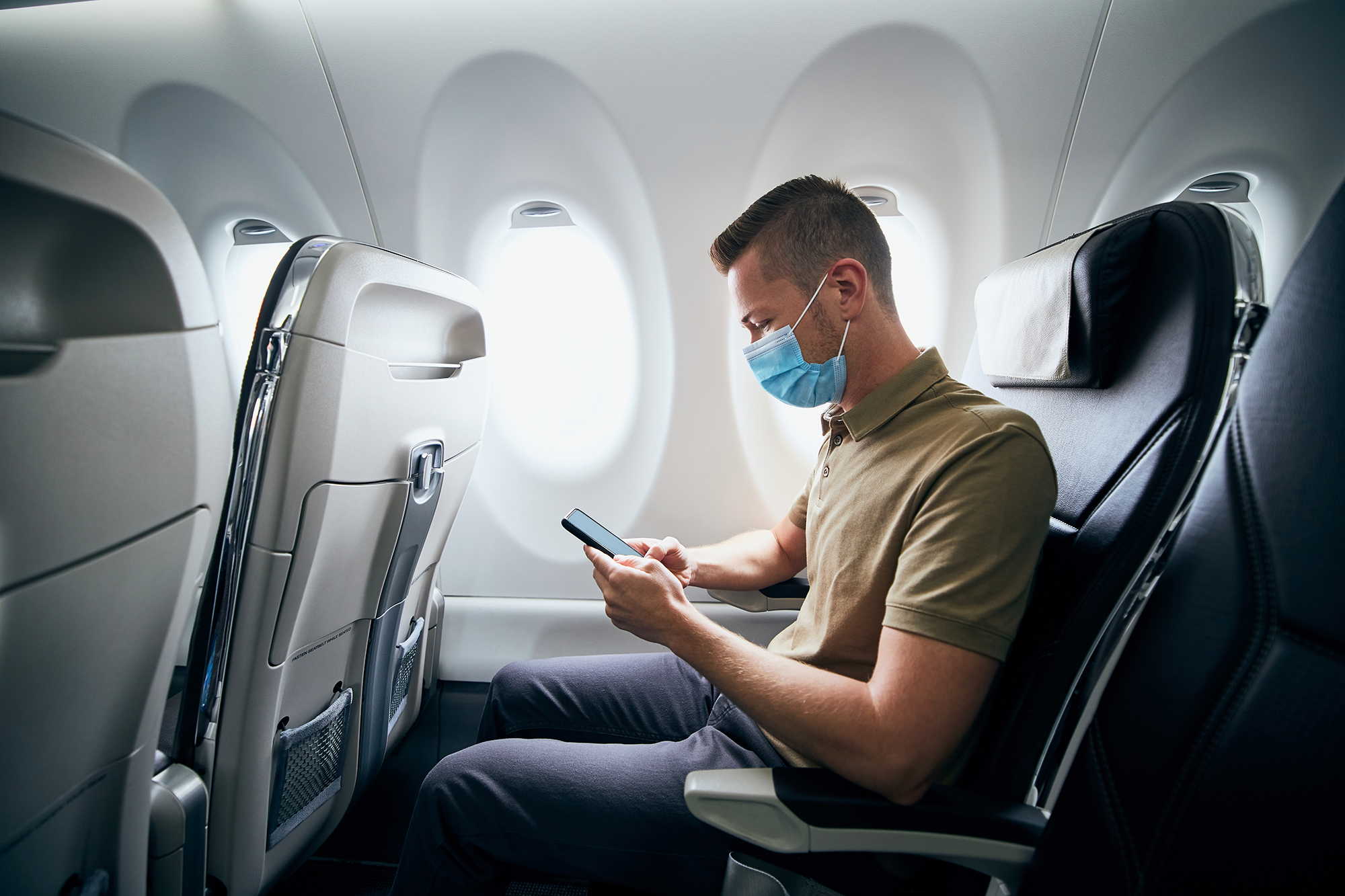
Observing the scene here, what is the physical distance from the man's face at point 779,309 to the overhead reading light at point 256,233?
7.05 feet

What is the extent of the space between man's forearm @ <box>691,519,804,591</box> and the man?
0.25m

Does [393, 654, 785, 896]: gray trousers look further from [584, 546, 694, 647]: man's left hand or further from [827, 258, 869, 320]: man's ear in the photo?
[827, 258, 869, 320]: man's ear

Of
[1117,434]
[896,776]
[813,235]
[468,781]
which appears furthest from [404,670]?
[1117,434]

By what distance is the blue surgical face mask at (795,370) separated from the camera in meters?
1.35

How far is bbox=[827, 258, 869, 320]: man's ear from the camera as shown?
133 centimetres

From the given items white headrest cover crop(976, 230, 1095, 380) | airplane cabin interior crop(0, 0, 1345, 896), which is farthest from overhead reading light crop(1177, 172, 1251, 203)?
white headrest cover crop(976, 230, 1095, 380)

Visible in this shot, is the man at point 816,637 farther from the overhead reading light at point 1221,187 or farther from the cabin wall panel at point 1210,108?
the overhead reading light at point 1221,187

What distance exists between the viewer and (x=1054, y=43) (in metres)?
1.81

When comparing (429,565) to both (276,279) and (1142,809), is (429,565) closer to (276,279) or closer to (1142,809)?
(276,279)

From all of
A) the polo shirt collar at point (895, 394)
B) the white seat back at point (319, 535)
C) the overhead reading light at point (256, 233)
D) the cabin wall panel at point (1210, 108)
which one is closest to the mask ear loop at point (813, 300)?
the polo shirt collar at point (895, 394)

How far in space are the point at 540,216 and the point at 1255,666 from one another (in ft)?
7.67

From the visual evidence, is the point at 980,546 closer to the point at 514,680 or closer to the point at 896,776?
the point at 896,776

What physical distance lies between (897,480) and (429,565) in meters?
1.39

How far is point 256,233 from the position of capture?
2559mm
